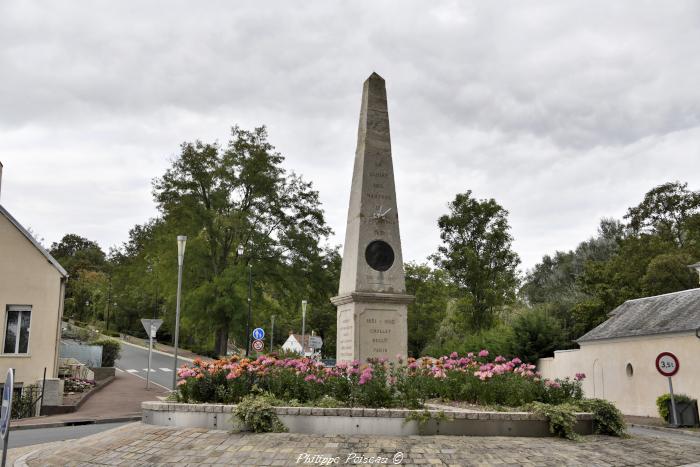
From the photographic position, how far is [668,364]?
687 inches

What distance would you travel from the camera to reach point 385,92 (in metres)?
16.2

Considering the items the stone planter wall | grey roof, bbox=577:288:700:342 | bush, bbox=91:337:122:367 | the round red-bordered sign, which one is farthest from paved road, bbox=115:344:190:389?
the round red-bordered sign

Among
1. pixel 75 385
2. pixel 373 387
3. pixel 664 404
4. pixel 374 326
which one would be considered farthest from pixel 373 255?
pixel 75 385

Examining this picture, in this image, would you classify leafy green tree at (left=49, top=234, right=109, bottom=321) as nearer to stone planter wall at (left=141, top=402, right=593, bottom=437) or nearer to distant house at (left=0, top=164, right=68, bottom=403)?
distant house at (left=0, top=164, right=68, bottom=403)

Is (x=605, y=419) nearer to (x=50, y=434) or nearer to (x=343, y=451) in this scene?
(x=343, y=451)

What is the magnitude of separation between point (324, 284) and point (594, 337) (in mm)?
17367

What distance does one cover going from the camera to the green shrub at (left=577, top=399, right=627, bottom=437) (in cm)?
1084

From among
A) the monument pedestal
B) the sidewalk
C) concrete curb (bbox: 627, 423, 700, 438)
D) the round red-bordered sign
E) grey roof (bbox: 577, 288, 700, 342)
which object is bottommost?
concrete curb (bbox: 627, 423, 700, 438)

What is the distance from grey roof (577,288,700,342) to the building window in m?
23.7

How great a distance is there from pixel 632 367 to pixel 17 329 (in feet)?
81.3

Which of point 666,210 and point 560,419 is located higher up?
point 666,210

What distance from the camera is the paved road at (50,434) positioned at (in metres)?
13.9

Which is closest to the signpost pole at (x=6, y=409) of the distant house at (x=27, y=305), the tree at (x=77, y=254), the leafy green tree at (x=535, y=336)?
the distant house at (x=27, y=305)

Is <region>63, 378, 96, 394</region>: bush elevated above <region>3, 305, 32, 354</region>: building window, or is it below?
below
